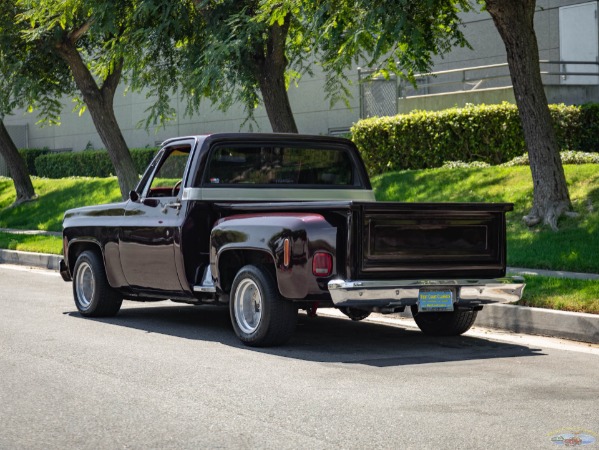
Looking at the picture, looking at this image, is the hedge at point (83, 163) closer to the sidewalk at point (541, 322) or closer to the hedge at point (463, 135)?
the hedge at point (463, 135)

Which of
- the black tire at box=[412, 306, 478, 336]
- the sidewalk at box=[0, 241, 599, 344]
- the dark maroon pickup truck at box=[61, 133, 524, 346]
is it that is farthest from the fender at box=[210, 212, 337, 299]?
the sidewalk at box=[0, 241, 599, 344]

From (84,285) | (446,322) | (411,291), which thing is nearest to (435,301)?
(411,291)

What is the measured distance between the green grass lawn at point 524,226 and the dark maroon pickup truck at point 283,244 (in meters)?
1.78

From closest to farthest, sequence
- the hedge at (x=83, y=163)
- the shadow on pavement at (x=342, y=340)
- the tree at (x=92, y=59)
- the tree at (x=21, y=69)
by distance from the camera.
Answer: the shadow on pavement at (x=342, y=340), the tree at (x=92, y=59), the tree at (x=21, y=69), the hedge at (x=83, y=163)

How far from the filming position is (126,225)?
11.7 metres

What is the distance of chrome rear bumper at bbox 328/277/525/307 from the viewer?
920 centimetres

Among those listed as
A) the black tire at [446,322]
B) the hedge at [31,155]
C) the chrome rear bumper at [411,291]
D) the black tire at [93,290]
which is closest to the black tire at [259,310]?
the chrome rear bumper at [411,291]

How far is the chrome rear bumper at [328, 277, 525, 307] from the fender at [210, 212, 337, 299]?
26 cm

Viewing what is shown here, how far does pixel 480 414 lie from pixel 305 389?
1.40m

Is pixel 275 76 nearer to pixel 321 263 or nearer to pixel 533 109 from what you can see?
pixel 533 109

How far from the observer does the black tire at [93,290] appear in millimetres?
12141

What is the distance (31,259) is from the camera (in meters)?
21.0

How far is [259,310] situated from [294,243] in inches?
35.5

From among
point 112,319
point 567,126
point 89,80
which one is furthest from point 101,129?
point 112,319
